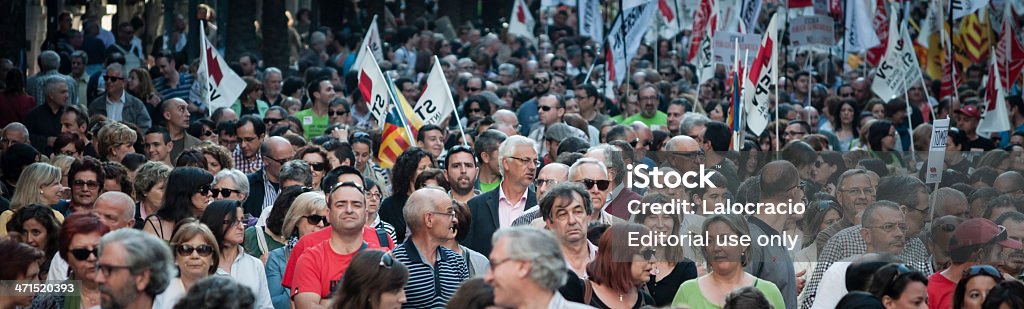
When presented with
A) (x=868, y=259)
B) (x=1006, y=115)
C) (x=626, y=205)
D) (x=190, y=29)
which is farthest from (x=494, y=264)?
(x=190, y=29)

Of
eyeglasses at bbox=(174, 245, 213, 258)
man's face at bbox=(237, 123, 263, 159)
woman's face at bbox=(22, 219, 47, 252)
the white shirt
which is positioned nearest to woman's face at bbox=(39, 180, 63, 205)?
woman's face at bbox=(22, 219, 47, 252)

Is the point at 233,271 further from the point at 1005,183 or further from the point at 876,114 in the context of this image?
the point at 876,114

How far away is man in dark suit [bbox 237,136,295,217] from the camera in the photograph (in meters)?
11.9

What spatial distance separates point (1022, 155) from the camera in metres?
12.0

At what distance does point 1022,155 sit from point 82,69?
36.9 feet

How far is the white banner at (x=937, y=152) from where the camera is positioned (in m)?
10.7

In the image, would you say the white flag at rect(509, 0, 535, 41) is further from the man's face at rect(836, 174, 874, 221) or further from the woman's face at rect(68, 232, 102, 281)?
the woman's face at rect(68, 232, 102, 281)

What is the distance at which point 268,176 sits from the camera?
12.2 metres

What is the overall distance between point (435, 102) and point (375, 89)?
1.87 ft

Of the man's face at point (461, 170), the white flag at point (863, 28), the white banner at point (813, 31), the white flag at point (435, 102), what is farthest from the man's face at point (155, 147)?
the white flag at point (863, 28)

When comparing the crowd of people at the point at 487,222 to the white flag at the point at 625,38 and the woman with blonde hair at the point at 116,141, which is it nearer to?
the woman with blonde hair at the point at 116,141

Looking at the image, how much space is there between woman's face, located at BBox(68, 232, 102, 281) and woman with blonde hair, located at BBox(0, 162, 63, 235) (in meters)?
2.70

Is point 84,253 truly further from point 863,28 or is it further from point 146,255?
point 863,28

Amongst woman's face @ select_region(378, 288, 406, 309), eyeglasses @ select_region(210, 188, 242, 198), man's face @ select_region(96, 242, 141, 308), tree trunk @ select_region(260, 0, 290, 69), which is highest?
man's face @ select_region(96, 242, 141, 308)
